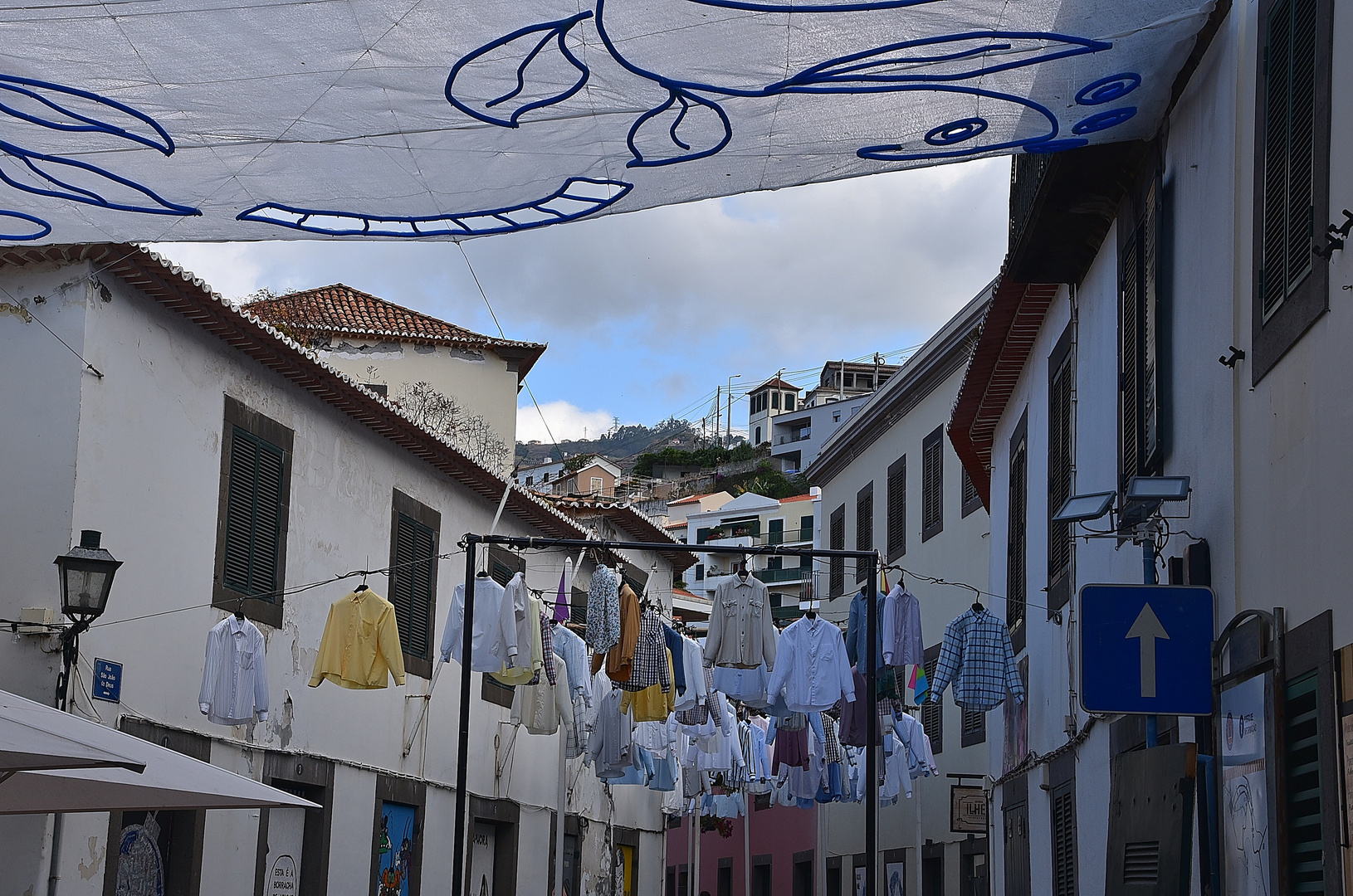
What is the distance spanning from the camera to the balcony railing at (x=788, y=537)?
74.3m

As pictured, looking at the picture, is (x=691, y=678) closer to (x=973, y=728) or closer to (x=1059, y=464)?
(x=1059, y=464)

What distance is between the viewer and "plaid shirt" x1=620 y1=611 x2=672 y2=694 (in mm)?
17562

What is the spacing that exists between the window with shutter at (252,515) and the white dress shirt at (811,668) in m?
5.64

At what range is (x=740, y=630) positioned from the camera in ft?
54.2

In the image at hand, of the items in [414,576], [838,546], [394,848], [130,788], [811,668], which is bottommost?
[394,848]

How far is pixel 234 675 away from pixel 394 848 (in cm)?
622

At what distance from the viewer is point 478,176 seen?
26.2ft

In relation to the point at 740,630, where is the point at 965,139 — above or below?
above

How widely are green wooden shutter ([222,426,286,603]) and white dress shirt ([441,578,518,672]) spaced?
2.03 m

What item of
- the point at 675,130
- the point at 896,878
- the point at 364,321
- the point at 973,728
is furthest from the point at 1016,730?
the point at 364,321

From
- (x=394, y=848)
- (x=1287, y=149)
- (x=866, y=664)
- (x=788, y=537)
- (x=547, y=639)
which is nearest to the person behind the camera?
(x=1287, y=149)

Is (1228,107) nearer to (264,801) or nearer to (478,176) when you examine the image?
(478,176)

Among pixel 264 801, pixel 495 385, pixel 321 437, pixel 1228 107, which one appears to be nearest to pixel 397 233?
pixel 264 801

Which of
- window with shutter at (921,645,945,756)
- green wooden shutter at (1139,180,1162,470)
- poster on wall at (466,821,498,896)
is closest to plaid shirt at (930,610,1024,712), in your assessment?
green wooden shutter at (1139,180,1162,470)
